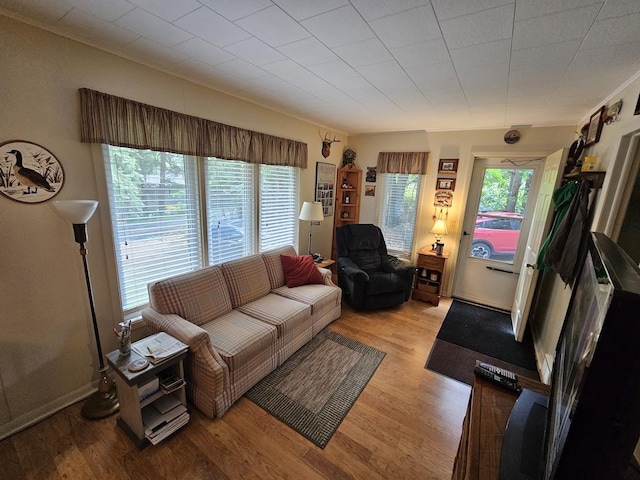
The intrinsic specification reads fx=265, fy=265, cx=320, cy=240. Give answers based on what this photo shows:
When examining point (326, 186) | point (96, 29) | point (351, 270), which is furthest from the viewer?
point (326, 186)

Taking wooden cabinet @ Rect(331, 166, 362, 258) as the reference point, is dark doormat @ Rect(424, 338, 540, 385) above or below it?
below

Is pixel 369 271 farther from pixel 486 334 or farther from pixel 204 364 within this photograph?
pixel 204 364

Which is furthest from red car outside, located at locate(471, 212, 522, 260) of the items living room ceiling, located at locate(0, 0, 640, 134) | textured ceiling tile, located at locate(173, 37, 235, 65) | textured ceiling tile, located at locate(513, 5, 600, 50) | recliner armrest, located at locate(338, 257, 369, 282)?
textured ceiling tile, located at locate(173, 37, 235, 65)

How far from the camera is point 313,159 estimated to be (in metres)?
3.87

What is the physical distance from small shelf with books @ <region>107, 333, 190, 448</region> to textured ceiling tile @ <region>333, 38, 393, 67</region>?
7.15 feet

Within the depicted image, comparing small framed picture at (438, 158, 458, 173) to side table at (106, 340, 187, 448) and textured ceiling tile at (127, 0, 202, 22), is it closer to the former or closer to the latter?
textured ceiling tile at (127, 0, 202, 22)

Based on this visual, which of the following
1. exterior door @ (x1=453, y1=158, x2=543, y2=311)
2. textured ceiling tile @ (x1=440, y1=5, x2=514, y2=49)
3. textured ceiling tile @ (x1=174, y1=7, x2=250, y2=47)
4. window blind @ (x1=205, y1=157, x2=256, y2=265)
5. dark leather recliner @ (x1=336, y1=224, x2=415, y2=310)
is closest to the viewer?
textured ceiling tile @ (x1=440, y1=5, x2=514, y2=49)

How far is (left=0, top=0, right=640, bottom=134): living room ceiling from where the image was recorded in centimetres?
126

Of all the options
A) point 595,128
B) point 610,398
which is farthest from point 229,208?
point 595,128

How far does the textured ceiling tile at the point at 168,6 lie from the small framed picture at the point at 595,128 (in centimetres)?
298

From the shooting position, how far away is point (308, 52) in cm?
171

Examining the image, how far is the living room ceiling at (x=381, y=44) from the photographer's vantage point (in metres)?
1.26

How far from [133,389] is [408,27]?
100 inches

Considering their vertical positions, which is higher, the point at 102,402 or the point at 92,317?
the point at 92,317
